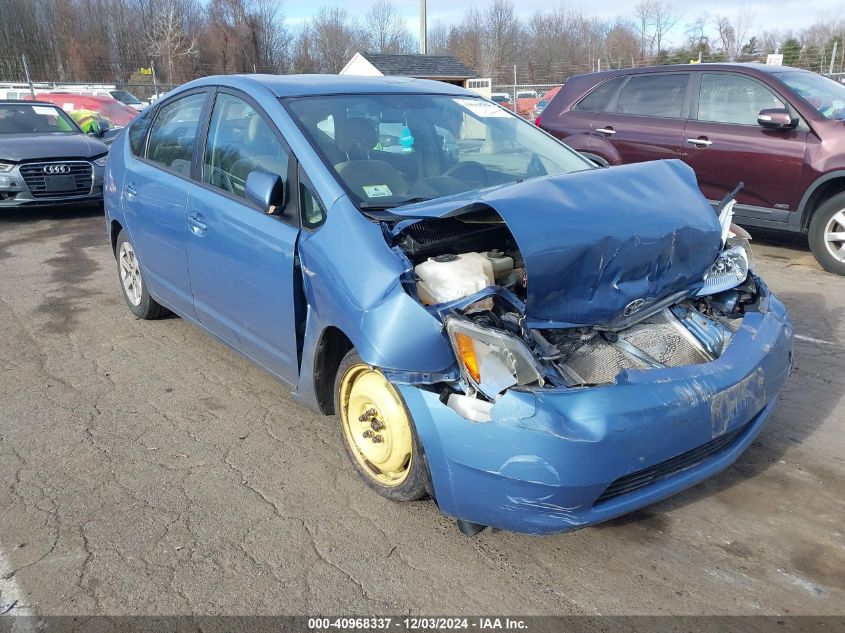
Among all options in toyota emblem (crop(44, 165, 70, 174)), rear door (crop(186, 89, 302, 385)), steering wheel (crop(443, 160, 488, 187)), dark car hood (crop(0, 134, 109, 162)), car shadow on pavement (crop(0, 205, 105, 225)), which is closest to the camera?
rear door (crop(186, 89, 302, 385))

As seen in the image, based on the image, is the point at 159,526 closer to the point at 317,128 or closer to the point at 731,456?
the point at 317,128

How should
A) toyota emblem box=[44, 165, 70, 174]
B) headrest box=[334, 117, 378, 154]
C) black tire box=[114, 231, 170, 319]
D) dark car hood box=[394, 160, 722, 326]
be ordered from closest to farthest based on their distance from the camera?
dark car hood box=[394, 160, 722, 326]
headrest box=[334, 117, 378, 154]
black tire box=[114, 231, 170, 319]
toyota emblem box=[44, 165, 70, 174]

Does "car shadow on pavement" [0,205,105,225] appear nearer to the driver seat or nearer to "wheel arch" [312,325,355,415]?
the driver seat

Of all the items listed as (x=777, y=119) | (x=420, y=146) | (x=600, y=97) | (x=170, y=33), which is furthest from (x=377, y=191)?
(x=170, y=33)

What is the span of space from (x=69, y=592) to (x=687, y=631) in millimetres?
2192

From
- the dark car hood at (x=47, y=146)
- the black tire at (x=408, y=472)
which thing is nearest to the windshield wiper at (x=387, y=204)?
the black tire at (x=408, y=472)

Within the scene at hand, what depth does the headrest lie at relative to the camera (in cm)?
344

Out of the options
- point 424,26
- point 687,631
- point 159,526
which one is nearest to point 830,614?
point 687,631

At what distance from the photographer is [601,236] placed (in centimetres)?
280

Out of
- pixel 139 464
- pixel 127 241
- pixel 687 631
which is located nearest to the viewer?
pixel 687 631

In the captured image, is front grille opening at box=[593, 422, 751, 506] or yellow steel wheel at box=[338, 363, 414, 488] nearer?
front grille opening at box=[593, 422, 751, 506]

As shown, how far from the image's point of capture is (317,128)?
11.3ft

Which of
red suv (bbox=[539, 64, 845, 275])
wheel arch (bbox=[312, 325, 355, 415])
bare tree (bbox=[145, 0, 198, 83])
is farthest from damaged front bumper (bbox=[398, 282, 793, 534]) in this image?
bare tree (bbox=[145, 0, 198, 83])

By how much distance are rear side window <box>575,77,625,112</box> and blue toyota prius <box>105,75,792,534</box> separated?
4.38 meters
